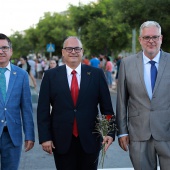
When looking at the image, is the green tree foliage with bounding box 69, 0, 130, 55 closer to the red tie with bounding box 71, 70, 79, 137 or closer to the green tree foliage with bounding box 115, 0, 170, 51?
the green tree foliage with bounding box 115, 0, 170, 51

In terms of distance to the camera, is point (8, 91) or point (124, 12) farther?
point (124, 12)

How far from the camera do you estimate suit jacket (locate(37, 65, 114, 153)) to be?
14.9 ft

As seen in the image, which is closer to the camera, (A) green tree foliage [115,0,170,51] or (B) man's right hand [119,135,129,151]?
(B) man's right hand [119,135,129,151]

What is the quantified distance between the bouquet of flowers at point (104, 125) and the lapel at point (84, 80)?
295mm

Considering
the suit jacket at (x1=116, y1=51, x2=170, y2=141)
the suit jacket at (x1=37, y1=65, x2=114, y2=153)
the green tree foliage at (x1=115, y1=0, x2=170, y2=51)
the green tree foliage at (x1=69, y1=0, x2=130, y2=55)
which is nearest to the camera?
the suit jacket at (x1=116, y1=51, x2=170, y2=141)

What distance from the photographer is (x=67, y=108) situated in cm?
454

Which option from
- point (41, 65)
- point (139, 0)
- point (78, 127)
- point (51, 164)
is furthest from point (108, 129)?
point (41, 65)

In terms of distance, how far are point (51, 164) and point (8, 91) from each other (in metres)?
3.28

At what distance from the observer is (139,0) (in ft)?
64.0

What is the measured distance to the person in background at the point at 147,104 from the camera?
444 cm

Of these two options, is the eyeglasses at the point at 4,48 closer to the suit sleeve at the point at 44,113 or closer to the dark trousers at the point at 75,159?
the suit sleeve at the point at 44,113

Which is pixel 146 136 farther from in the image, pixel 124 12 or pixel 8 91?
pixel 124 12

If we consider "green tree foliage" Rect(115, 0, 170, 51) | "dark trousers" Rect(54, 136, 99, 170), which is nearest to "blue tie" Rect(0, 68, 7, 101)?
"dark trousers" Rect(54, 136, 99, 170)

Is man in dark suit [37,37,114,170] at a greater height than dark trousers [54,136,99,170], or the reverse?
man in dark suit [37,37,114,170]
